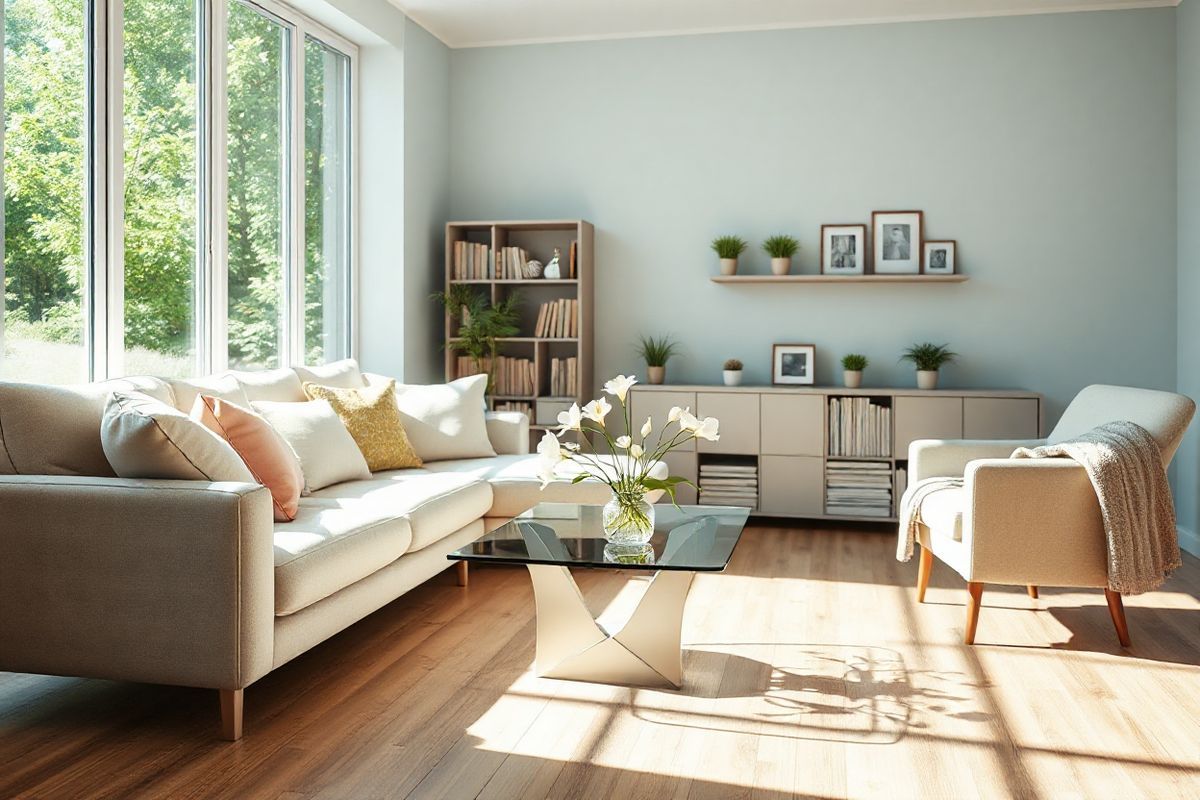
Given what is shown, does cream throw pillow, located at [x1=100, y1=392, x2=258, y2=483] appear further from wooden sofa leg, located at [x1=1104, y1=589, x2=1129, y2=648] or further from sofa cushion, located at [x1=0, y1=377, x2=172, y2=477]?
wooden sofa leg, located at [x1=1104, y1=589, x2=1129, y2=648]

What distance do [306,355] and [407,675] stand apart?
252 cm

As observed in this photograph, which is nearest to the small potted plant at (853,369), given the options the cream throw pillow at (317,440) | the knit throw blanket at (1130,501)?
the knit throw blanket at (1130,501)

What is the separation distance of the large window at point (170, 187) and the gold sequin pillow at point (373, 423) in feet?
1.79

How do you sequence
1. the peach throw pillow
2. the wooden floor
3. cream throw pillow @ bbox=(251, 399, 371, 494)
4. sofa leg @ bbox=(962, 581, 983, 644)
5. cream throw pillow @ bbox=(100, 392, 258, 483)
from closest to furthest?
the wooden floor < cream throw pillow @ bbox=(100, 392, 258, 483) < the peach throw pillow < sofa leg @ bbox=(962, 581, 983, 644) < cream throw pillow @ bbox=(251, 399, 371, 494)

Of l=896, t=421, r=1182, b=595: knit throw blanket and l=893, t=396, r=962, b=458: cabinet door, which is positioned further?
l=893, t=396, r=962, b=458: cabinet door

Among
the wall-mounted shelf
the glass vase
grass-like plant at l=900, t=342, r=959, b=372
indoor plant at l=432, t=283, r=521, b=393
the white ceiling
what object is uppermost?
the white ceiling

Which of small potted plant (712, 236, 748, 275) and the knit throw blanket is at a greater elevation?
small potted plant (712, 236, 748, 275)

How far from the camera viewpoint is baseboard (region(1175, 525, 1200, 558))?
4.80 meters

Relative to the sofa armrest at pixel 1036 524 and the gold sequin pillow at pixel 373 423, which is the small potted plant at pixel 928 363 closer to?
the sofa armrest at pixel 1036 524

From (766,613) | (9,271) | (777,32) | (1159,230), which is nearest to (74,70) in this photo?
(9,271)

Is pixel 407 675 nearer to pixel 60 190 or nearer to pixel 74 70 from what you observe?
pixel 60 190

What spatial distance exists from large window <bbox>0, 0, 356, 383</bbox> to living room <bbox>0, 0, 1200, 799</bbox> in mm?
19

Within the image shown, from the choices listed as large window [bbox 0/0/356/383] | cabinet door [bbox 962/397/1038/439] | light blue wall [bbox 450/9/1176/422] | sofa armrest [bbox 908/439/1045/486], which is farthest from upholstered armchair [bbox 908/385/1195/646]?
large window [bbox 0/0/356/383]

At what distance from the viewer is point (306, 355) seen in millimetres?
5148
